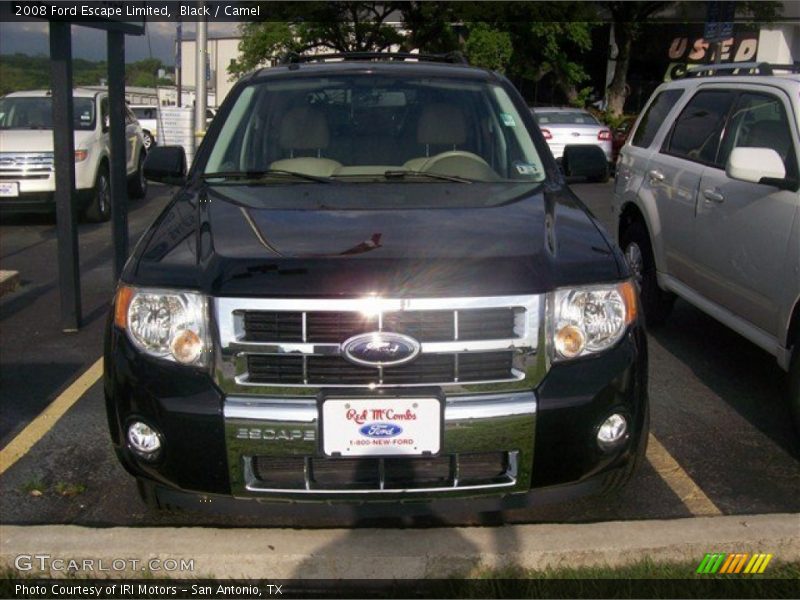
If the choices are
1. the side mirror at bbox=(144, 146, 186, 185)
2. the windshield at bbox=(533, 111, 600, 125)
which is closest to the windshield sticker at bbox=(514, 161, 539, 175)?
the side mirror at bbox=(144, 146, 186, 185)

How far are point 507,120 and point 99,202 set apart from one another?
8725mm

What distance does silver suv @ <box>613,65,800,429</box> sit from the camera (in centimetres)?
452

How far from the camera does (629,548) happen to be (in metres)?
3.33

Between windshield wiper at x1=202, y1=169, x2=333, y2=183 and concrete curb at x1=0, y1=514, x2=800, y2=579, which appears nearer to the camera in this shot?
concrete curb at x1=0, y1=514, x2=800, y2=579

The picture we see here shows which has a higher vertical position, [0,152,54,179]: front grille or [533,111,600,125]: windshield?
[533,111,600,125]: windshield

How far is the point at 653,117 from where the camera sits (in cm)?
673

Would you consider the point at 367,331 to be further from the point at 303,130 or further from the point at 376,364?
the point at 303,130

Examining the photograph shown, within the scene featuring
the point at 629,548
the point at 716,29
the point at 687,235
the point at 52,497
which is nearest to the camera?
the point at 629,548

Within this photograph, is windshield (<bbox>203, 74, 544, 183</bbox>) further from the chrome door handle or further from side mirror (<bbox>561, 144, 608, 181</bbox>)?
the chrome door handle

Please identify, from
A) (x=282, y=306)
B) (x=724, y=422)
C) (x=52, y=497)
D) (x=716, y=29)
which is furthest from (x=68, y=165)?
(x=716, y=29)

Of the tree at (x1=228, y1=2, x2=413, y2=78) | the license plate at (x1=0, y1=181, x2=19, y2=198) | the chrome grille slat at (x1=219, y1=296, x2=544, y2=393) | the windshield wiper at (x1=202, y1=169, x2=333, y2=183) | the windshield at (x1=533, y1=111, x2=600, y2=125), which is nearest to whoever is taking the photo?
the chrome grille slat at (x1=219, y1=296, x2=544, y2=393)

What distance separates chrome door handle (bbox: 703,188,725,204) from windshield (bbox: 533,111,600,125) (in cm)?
1359

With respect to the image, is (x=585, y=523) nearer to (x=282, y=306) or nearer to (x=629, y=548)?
(x=629, y=548)

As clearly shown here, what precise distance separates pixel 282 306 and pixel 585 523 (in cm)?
144
